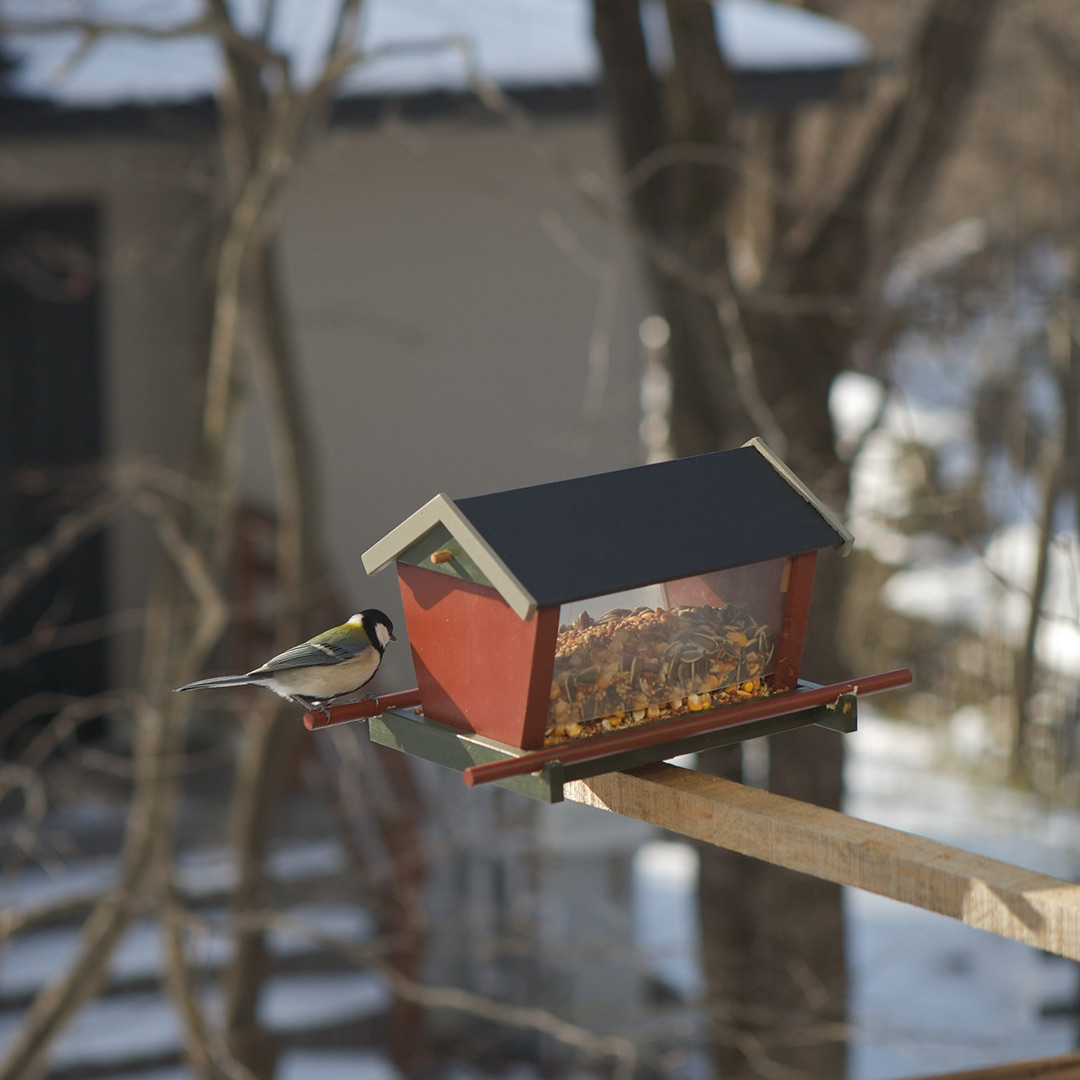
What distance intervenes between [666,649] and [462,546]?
1.14 ft

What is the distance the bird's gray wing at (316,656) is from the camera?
68.8 inches

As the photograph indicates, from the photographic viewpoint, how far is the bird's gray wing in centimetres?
175

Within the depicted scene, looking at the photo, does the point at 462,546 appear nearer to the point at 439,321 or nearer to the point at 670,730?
the point at 670,730

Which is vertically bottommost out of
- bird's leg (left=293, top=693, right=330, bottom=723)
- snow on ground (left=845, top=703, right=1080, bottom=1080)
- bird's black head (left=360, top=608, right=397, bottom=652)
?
snow on ground (left=845, top=703, right=1080, bottom=1080)

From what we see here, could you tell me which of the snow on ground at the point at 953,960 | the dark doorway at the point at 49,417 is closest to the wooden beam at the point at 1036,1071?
the snow on ground at the point at 953,960

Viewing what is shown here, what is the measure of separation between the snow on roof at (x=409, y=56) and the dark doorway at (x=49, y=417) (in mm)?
872

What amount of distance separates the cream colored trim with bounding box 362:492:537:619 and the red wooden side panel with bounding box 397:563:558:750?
5 centimetres

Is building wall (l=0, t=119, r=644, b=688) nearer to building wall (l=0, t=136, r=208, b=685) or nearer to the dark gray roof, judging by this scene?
building wall (l=0, t=136, r=208, b=685)

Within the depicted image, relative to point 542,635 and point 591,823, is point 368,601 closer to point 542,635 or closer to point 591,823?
point 591,823

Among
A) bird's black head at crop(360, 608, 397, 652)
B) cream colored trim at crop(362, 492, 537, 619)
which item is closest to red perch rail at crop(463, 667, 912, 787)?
cream colored trim at crop(362, 492, 537, 619)

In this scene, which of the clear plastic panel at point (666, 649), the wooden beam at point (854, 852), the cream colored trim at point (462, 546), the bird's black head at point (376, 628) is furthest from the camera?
the bird's black head at point (376, 628)

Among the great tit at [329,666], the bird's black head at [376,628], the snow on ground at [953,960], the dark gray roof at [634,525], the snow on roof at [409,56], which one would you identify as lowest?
the snow on ground at [953,960]

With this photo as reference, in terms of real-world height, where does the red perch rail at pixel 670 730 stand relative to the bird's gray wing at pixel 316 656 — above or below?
below

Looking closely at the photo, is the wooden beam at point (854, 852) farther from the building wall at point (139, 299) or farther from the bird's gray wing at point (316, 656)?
the building wall at point (139, 299)
